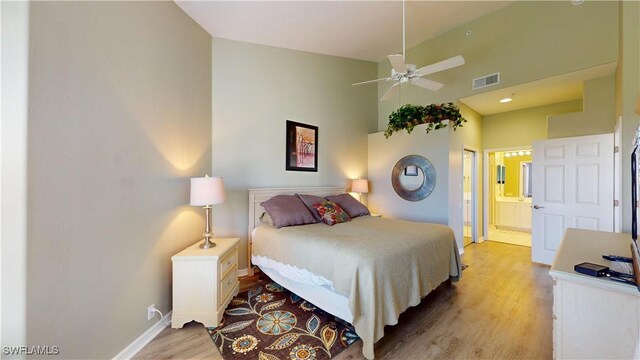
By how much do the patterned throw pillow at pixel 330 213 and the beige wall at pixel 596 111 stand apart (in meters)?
3.72

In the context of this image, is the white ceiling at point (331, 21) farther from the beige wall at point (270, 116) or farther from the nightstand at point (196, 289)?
the nightstand at point (196, 289)

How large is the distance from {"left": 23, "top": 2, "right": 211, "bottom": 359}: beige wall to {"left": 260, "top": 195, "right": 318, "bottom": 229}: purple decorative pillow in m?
0.98

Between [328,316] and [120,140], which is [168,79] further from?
[328,316]

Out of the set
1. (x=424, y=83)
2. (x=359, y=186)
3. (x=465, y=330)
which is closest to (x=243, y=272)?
(x=359, y=186)

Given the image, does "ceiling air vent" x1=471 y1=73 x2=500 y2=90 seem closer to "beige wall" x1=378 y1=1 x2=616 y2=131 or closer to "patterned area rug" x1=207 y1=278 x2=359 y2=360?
"beige wall" x1=378 y1=1 x2=616 y2=131

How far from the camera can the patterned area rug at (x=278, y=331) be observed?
1811 mm

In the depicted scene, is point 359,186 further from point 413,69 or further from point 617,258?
point 617,258

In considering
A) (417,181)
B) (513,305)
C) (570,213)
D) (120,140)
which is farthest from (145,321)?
(570,213)

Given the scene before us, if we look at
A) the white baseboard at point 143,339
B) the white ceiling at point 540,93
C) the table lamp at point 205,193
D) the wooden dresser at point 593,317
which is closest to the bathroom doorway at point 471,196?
the white ceiling at point 540,93

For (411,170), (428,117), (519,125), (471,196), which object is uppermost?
(519,125)

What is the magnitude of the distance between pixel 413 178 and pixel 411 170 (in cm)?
15

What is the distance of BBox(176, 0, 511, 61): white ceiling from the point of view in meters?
2.84

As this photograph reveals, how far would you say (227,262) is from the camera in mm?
2377

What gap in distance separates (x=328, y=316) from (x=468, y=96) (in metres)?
3.94
